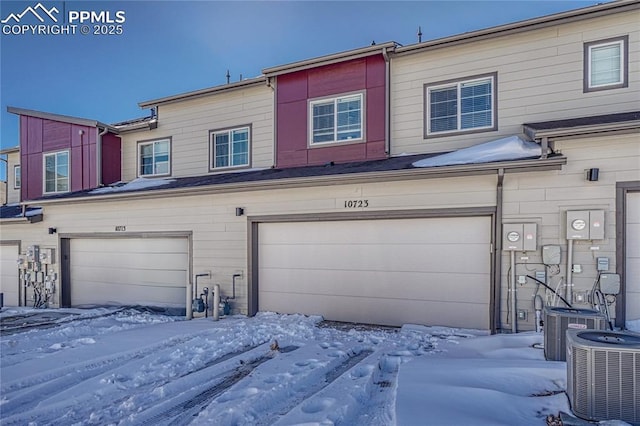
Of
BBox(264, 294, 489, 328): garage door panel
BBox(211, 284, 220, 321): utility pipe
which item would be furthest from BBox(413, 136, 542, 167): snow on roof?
BBox(211, 284, 220, 321): utility pipe

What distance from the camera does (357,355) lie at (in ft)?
17.8

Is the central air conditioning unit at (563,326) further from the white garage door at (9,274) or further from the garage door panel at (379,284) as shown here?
the white garage door at (9,274)

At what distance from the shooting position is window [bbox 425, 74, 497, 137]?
7.56 meters

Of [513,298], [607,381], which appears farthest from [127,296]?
[607,381]

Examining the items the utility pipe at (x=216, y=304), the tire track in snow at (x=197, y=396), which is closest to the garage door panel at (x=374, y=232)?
the utility pipe at (x=216, y=304)

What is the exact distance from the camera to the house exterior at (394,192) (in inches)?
233

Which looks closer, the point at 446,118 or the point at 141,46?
the point at 446,118

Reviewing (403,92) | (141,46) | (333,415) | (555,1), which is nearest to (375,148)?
(403,92)

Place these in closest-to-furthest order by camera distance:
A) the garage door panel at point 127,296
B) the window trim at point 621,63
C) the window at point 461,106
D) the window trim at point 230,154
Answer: the window trim at point 621,63
the window at point 461,106
the garage door panel at point 127,296
the window trim at point 230,154

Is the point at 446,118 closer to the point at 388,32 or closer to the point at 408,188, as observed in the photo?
the point at 408,188

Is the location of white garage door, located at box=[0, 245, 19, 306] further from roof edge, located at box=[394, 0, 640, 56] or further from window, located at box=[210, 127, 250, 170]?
roof edge, located at box=[394, 0, 640, 56]

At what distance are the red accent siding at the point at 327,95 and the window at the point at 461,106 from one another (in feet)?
3.35

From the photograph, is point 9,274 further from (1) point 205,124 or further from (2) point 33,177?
(1) point 205,124

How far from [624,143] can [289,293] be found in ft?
20.3
